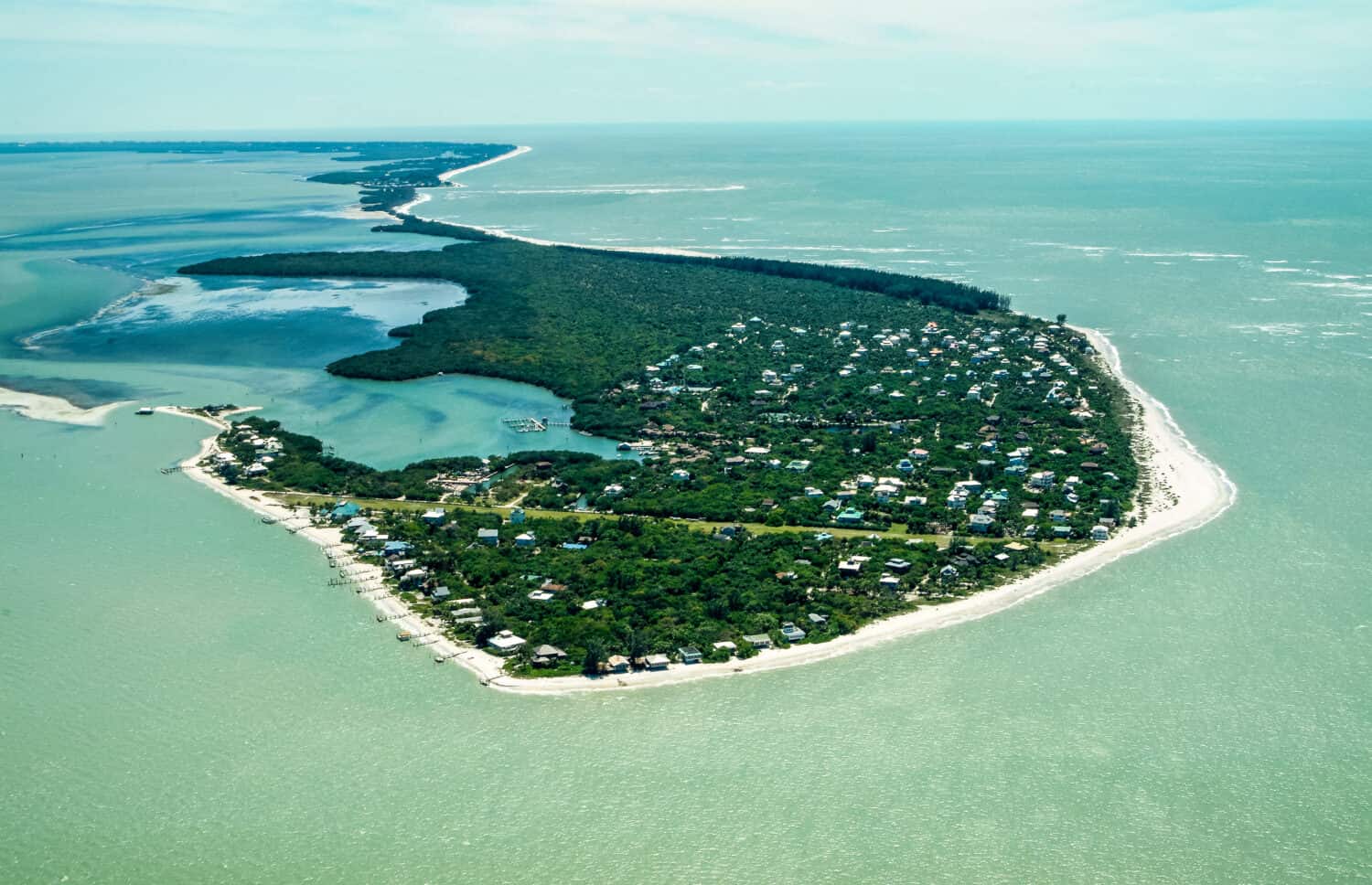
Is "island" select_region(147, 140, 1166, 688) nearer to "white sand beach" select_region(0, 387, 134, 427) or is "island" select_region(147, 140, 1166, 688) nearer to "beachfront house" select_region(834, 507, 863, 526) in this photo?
"beachfront house" select_region(834, 507, 863, 526)

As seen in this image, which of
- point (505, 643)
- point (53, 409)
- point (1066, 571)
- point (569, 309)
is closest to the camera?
point (505, 643)

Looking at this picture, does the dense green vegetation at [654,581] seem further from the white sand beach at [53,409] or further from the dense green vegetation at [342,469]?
the white sand beach at [53,409]

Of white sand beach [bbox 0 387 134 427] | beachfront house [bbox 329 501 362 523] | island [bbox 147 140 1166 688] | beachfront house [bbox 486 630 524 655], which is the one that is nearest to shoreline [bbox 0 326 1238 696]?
island [bbox 147 140 1166 688]

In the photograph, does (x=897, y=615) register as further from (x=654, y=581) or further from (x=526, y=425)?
(x=526, y=425)

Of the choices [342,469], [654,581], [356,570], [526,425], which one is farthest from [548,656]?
[526,425]

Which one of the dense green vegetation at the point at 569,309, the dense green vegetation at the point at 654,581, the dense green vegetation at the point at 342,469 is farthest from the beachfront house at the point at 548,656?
the dense green vegetation at the point at 569,309

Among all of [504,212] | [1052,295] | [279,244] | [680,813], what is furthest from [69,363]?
[504,212]

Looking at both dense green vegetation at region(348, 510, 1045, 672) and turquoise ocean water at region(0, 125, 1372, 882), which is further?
dense green vegetation at region(348, 510, 1045, 672)

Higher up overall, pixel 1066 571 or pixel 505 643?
pixel 1066 571
